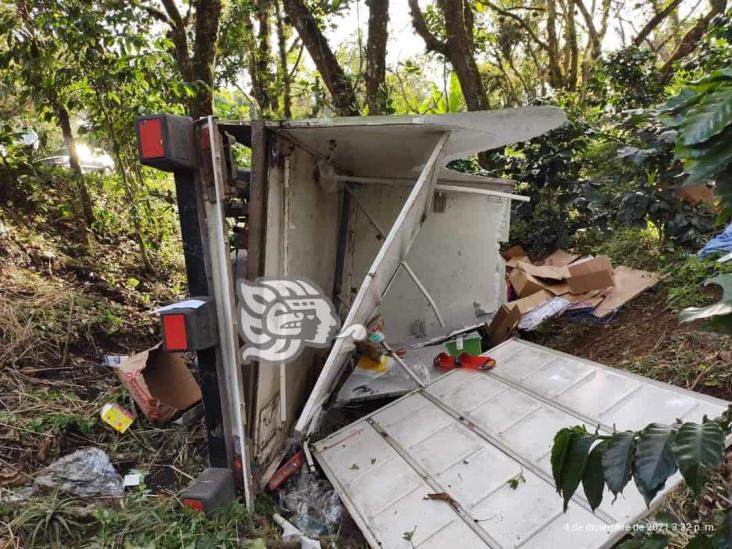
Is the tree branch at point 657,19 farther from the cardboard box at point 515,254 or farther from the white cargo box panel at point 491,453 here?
the white cargo box panel at point 491,453

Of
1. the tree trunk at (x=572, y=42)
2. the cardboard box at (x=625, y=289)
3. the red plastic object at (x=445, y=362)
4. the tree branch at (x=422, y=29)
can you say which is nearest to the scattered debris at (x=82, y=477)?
the red plastic object at (x=445, y=362)

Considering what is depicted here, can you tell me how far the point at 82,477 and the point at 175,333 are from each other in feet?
3.03

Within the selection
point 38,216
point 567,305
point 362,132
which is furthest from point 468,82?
point 38,216

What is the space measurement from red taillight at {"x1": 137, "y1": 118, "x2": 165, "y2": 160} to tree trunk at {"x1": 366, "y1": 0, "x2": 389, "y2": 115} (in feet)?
13.9

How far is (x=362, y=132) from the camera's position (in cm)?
204

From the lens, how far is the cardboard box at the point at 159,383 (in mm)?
2424

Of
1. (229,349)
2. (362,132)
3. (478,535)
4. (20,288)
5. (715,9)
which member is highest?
(715,9)

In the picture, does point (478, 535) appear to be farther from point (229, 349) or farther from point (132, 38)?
point (132, 38)

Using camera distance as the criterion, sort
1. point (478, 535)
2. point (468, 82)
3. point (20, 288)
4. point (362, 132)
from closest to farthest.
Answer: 1. point (478, 535)
2. point (362, 132)
3. point (20, 288)
4. point (468, 82)

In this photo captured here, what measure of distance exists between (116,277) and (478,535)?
377 cm

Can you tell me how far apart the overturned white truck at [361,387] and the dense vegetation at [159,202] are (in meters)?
0.43

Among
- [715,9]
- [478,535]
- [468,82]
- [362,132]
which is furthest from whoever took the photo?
[715,9]

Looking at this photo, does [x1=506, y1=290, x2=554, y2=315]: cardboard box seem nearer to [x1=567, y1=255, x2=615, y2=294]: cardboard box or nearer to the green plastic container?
[x1=567, y1=255, x2=615, y2=294]: cardboard box

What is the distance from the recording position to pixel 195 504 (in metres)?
1.69
